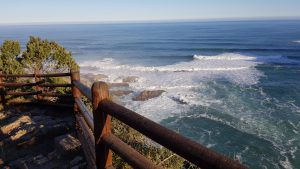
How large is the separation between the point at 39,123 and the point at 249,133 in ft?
42.7

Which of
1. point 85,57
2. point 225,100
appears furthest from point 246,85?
point 85,57

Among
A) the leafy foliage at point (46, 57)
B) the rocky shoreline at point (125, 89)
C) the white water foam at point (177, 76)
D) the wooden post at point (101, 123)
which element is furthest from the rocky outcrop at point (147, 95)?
the wooden post at point (101, 123)

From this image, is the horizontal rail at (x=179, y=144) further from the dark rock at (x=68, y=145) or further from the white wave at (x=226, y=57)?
the white wave at (x=226, y=57)

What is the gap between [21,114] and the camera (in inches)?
322

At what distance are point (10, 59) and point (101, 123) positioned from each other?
54.0ft

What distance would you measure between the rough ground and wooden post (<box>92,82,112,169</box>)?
194 centimetres

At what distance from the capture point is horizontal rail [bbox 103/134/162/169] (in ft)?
6.77

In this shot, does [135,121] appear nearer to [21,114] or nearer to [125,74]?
[21,114]

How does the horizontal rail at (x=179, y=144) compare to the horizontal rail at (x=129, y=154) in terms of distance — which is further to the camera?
the horizontal rail at (x=129, y=154)

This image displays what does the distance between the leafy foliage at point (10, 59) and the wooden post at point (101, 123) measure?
14.5 metres

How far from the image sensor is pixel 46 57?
18.4 m

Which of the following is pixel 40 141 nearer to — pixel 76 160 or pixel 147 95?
pixel 76 160

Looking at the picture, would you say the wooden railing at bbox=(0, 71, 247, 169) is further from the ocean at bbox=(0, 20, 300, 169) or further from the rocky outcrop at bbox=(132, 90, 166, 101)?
the rocky outcrop at bbox=(132, 90, 166, 101)

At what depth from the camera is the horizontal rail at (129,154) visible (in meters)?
2.06
